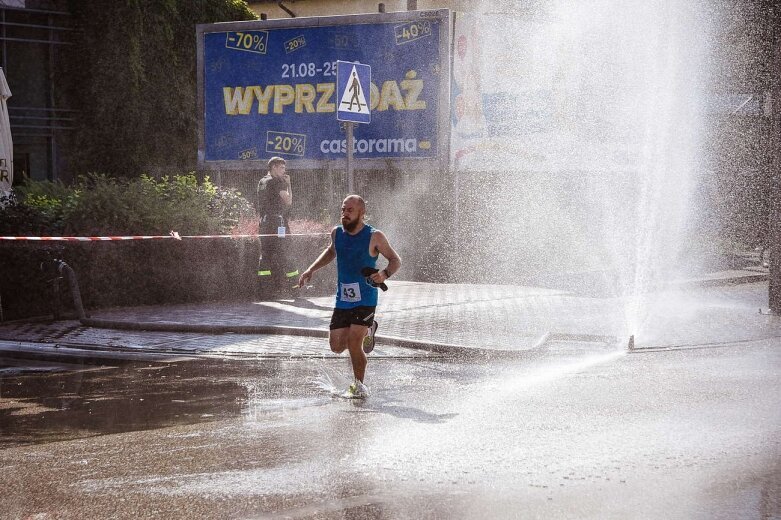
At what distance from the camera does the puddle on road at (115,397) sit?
7469mm

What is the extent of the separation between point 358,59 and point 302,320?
10090mm

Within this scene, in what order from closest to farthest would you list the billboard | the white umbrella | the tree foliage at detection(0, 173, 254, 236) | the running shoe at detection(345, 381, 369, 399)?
the running shoe at detection(345, 381, 369, 399)
the tree foliage at detection(0, 173, 254, 236)
the white umbrella
the billboard

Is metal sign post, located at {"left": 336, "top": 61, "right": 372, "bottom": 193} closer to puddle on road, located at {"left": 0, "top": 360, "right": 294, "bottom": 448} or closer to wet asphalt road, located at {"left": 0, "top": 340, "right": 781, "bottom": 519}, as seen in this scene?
puddle on road, located at {"left": 0, "top": 360, "right": 294, "bottom": 448}

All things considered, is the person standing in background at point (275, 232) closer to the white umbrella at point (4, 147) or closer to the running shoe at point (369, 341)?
the white umbrella at point (4, 147)

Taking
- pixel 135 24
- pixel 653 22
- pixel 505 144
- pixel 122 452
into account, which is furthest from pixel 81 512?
pixel 135 24

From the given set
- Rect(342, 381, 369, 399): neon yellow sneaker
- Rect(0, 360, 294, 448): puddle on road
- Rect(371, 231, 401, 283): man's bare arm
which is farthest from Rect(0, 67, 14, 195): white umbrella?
Rect(342, 381, 369, 399): neon yellow sneaker

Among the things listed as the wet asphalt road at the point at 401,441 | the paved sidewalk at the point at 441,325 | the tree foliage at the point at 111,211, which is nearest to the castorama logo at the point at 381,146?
the paved sidewalk at the point at 441,325

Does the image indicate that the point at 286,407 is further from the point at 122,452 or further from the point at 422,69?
the point at 422,69

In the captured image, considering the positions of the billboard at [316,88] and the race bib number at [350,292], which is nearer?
the race bib number at [350,292]

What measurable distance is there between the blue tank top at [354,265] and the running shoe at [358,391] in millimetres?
670

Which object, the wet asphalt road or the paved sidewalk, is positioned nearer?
the wet asphalt road

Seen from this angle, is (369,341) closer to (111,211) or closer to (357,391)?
(357,391)

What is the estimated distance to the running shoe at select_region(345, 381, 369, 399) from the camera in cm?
855

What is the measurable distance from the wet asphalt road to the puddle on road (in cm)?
2
